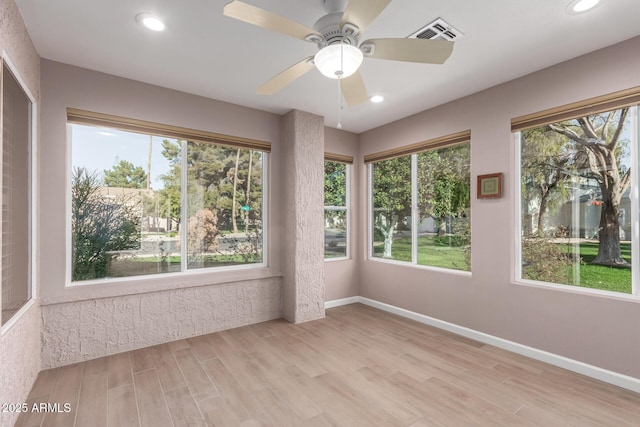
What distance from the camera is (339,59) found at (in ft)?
5.53

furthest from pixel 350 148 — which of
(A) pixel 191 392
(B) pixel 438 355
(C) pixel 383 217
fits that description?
(A) pixel 191 392

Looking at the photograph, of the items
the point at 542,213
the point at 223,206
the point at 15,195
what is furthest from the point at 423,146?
the point at 15,195

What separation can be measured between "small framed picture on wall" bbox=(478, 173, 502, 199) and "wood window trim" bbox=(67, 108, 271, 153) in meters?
2.57

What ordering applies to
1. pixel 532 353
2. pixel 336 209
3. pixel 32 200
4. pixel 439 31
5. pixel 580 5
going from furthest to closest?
pixel 336 209 < pixel 532 353 < pixel 32 200 < pixel 439 31 < pixel 580 5

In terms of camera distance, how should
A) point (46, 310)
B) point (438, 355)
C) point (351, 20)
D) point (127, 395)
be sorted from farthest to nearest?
point (438, 355) → point (46, 310) → point (127, 395) → point (351, 20)

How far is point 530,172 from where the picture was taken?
10.1ft

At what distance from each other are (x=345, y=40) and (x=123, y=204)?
2736 millimetres

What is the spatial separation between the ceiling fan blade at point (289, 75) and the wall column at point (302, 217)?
172 centimetres

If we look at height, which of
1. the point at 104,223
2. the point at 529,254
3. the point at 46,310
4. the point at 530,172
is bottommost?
the point at 46,310

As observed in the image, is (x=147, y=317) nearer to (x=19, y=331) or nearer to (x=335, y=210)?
(x=19, y=331)

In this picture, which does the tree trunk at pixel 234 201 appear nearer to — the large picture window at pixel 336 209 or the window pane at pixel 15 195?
the large picture window at pixel 336 209

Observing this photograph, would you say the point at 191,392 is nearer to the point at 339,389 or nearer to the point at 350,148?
the point at 339,389

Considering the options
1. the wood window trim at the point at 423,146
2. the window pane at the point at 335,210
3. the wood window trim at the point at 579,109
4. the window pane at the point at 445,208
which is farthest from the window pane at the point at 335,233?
the wood window trim at the point at 579,109

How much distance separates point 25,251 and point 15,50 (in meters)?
1.48
